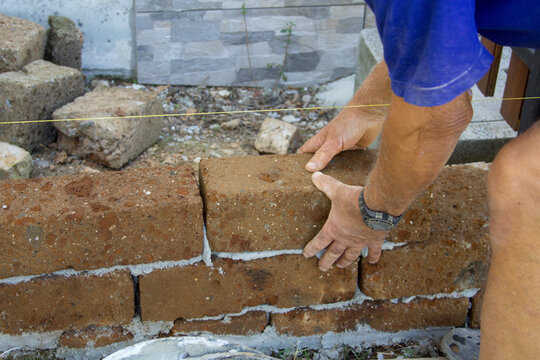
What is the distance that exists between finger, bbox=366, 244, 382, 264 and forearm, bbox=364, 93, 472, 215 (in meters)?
0.41

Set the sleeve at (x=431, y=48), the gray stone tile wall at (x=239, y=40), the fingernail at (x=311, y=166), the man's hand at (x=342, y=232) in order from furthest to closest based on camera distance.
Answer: the gray stone tile wall at (x=239, y=40) < the fingernail at (x=311, y=166) < the man's hand at (x=342, y=232) < the sleeve at (x=431, y=48)

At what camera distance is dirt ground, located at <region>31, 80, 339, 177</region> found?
4145 mm

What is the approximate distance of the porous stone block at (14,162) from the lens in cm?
363

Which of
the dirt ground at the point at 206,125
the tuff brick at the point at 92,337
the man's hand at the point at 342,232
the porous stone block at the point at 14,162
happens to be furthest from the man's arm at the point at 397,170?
the porous stone block at the point at 14,162

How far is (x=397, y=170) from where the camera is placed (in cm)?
170

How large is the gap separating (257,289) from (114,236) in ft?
Result: 1.92

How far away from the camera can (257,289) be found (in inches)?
90.7

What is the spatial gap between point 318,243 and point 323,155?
346 mm

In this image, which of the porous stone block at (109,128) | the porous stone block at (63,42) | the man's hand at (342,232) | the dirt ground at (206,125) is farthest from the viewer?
the porous stone block at (63,42)

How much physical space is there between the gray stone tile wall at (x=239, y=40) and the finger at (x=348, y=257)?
344 cm

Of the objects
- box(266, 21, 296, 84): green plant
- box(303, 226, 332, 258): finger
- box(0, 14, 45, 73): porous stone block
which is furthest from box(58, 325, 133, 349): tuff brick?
box(266, 21, 296, 84): green plant

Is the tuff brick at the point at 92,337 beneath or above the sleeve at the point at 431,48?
beneath

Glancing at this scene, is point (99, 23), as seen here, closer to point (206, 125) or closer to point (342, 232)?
point (206, 125)

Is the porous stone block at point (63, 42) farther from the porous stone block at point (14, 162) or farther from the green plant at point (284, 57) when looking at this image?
the green plant at point (284, 57)
